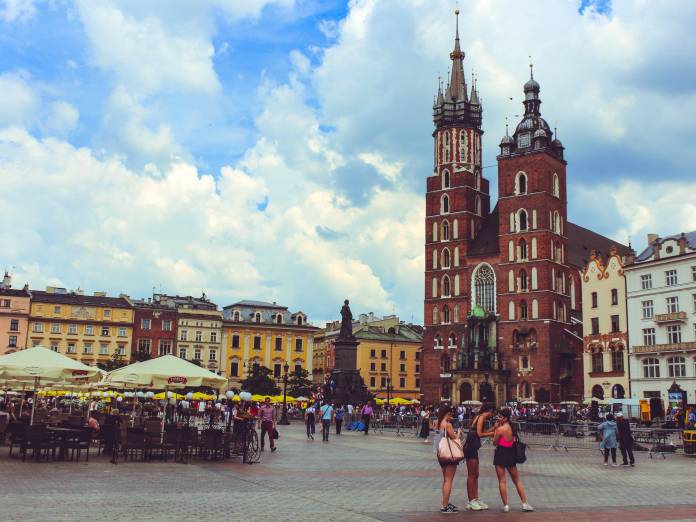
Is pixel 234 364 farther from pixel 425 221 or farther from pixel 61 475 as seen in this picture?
pixel 61 475

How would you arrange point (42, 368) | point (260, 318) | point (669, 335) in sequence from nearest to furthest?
point (42, 368) < point (669, 335) < point (260, 318)

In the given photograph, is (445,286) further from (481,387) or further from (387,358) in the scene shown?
(387,358)

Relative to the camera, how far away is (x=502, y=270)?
80.9m

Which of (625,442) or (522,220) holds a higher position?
(522,220)

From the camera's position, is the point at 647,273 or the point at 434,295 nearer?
the point at 647,273

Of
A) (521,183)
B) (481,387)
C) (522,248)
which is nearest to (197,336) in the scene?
(481,387)

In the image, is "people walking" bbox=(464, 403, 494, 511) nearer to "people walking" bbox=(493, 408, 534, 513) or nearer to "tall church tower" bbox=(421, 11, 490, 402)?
"people walking" bbox=(493, 408, 534, 513)

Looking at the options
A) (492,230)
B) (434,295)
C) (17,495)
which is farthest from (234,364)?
(17,495)

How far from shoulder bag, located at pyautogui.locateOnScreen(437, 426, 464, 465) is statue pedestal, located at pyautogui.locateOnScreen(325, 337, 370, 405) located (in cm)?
4152

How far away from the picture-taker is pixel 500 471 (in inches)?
490

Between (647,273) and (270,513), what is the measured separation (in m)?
53.8

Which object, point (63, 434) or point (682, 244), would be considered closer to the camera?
point (63, 434)

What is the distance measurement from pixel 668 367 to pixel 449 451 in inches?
1981

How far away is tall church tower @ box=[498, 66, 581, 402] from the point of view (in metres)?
76.4
